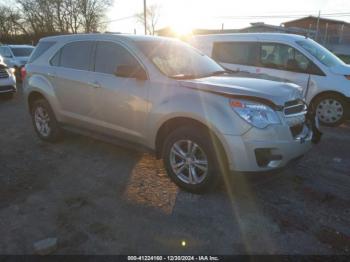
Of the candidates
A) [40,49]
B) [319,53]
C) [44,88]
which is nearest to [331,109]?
[319,53]

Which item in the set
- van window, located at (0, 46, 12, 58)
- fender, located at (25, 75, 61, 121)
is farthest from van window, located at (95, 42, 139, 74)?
van window, located at (0, 46, 12, 58)

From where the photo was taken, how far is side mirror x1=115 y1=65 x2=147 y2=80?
3729 mm

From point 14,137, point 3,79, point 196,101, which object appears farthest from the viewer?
point 3,79

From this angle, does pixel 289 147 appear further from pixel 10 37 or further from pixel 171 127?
pixel 10 37

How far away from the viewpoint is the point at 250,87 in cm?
331

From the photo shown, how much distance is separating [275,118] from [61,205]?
2.51 metres

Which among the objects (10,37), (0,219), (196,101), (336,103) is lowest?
(0,219)

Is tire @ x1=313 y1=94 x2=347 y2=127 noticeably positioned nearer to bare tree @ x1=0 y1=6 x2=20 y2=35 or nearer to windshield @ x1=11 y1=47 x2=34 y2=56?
windshield @ x1=11 y1=47 x2=34 y2=56

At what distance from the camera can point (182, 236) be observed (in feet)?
9.30

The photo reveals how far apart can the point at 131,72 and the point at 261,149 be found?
1841 millimetres

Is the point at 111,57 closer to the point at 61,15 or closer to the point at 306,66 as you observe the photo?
the point at 306,66

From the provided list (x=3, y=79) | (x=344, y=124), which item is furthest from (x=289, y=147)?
(x=3, y=79)

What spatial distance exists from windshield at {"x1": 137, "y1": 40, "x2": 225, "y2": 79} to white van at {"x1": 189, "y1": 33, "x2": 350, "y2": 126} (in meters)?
2.46

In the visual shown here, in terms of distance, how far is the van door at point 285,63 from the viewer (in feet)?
21.8
